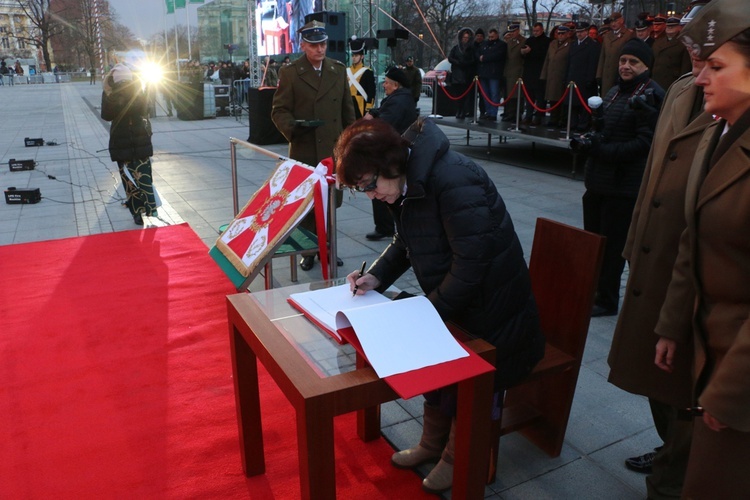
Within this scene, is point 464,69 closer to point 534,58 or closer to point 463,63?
point 463,63

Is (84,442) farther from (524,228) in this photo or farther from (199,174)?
(199,174)

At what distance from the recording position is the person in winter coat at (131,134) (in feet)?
20.1

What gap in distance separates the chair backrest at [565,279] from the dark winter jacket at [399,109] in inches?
116

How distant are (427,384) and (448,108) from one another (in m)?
12.1

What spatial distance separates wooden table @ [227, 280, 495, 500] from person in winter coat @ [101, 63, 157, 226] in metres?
4.54

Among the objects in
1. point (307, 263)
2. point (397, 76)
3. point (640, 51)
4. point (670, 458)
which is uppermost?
point (640, 51)

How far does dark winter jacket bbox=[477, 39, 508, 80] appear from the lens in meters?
11.6

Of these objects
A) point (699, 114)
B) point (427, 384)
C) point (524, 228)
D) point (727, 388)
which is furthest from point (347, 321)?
point (524, 228)

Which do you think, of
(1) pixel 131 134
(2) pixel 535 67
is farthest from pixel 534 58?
(1) pixel 131 134

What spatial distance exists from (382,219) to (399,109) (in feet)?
3.65

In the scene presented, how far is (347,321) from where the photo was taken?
193cm

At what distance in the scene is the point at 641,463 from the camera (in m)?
2.62

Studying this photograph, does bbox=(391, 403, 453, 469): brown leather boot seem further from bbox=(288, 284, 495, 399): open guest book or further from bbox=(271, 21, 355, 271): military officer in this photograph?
bbox=(271, 21, 355, 271): military officer

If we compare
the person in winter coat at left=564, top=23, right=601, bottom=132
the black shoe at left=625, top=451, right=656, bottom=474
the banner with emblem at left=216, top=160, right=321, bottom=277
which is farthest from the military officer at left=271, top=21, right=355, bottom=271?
the person in winter coat at left=564, top=23, right=601, bottom=132
